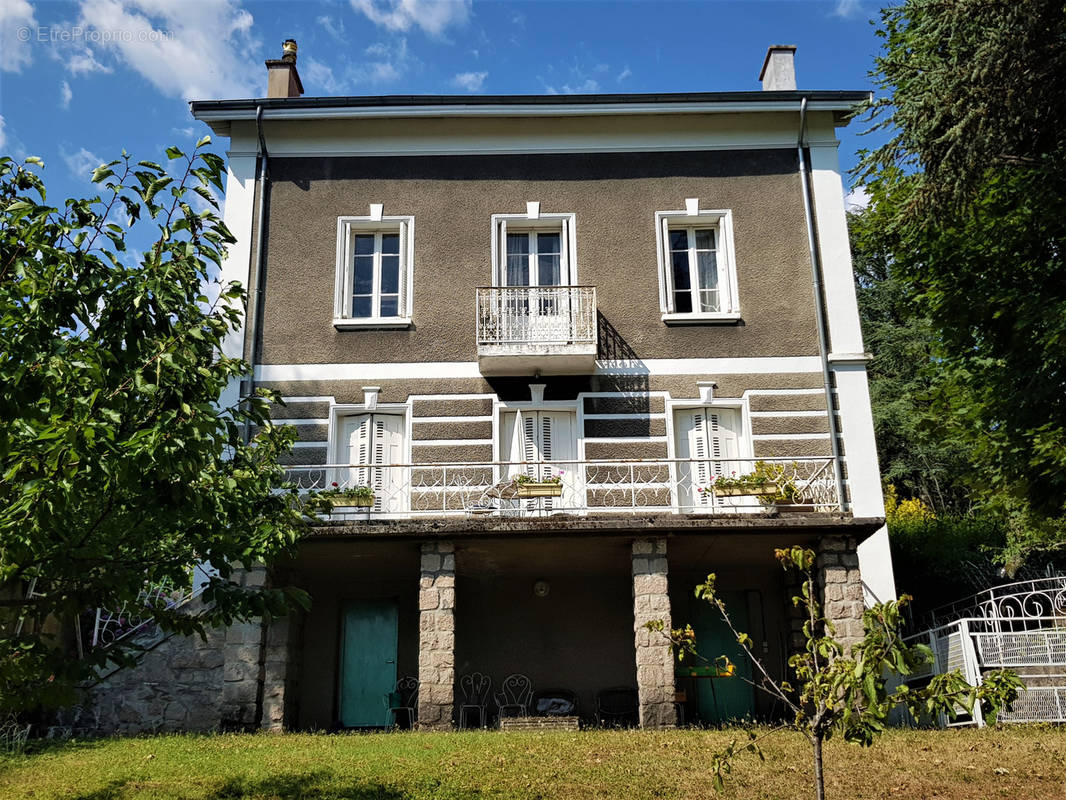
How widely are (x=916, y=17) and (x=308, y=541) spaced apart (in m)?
11.6

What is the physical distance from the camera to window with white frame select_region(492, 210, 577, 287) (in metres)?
17.8

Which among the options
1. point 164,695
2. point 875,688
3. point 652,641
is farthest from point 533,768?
point 164,695

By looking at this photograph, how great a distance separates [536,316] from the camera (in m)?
16.9

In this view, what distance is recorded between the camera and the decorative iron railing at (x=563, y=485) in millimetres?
16062

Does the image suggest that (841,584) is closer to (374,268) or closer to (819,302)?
(819,302)

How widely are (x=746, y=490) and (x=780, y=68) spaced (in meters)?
8.50

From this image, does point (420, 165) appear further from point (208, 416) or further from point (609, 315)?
point (208, 416)

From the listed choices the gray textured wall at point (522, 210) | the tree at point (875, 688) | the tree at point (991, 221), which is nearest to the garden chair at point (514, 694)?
the gray textured wall at point (522, 210)

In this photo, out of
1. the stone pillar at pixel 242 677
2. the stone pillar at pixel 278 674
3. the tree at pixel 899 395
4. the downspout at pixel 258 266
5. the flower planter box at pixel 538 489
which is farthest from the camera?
A: the tree at pixel 899 395

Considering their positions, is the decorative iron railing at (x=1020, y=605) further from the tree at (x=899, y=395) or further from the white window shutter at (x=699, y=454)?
the tree at (x=899, y=395)

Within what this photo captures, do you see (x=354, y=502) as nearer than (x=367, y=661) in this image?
Yes

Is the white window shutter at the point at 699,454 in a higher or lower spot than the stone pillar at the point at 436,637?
higher

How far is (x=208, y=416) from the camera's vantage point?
6316mm

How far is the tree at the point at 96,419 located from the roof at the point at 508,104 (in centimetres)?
1114
